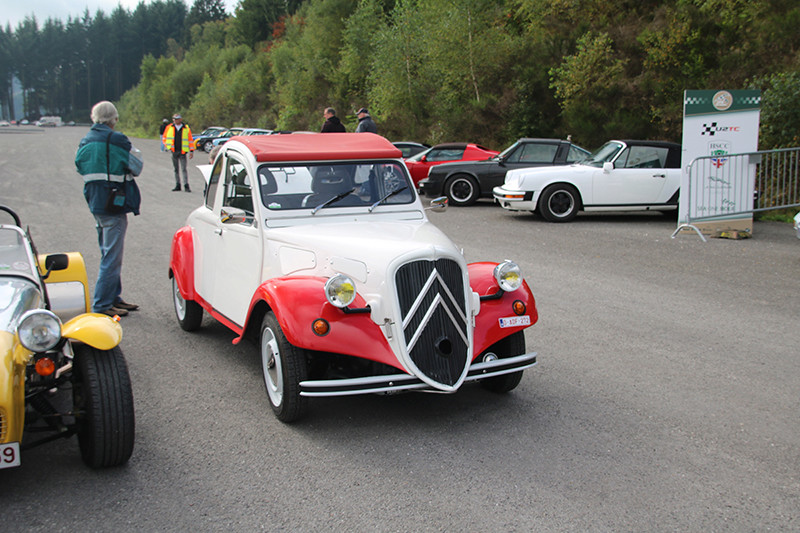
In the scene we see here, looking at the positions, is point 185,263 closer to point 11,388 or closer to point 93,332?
point 93,332

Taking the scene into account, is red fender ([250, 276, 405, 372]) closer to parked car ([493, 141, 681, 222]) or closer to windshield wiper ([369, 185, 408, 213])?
windshield wiper ([369, 185, 408, 213])

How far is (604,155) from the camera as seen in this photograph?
539 inches

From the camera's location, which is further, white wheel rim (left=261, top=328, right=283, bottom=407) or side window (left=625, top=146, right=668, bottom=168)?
side window (left=625, top=146, right=668, bottom=168)

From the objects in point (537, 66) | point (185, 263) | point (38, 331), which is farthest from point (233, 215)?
point (537, 66)

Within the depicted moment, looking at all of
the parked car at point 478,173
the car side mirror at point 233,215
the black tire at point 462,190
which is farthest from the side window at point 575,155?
the car side mirror at point 233,215

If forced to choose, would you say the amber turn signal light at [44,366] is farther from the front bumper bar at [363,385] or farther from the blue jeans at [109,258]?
the blue jeans at [109,258]

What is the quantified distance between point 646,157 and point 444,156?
583cm

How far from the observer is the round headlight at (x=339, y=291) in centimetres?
407

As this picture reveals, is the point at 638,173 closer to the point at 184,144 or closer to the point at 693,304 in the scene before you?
the point at 693,304

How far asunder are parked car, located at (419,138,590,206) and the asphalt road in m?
8.55

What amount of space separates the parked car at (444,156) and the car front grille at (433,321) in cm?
1330

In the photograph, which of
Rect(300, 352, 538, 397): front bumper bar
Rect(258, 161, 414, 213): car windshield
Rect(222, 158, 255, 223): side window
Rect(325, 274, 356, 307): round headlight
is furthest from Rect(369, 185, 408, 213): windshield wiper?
Rect(300, 352, 538, 397): front bumper bar

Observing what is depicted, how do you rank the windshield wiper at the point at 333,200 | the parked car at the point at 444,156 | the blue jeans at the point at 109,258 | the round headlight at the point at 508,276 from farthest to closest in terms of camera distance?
the parked car at the point at 444,156 → the blue jeans at the point at 109,258 → the windshield wiper at the point at 333,200 → the round headlight at the point at 508,276

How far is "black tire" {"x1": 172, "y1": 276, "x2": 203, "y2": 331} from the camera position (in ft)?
20.5
